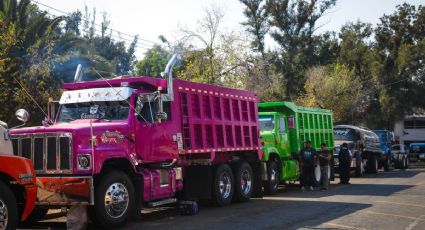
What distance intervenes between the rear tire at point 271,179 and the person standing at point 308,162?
1862 mm

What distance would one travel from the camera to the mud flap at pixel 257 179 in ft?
53.9

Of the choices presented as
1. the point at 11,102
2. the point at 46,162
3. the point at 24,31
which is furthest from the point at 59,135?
the point at 24,31

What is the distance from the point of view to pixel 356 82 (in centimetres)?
5088

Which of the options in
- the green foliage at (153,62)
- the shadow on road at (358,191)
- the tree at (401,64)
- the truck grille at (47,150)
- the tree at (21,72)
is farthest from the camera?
the green foliage at (153,62)

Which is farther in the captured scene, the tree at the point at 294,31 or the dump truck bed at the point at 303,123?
the tree at the point at 294,31

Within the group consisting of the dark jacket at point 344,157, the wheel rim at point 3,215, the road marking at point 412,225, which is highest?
the dark jacket at point 344,157

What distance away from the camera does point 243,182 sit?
15.6 m

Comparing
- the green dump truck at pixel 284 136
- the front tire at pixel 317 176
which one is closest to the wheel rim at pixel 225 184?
the green dump truck at pixel 284 136

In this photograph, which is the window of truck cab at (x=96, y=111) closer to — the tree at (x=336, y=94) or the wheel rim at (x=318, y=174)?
the wheel rim at (x=318, y=174)

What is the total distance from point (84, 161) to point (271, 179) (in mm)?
8533

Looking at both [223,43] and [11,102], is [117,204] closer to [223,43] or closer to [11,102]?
[11,102]

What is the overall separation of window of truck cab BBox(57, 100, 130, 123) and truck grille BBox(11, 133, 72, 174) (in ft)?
4.66

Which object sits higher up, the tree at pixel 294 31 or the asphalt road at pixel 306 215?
the tree at pixel 294 31

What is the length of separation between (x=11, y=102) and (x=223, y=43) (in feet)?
65.7
